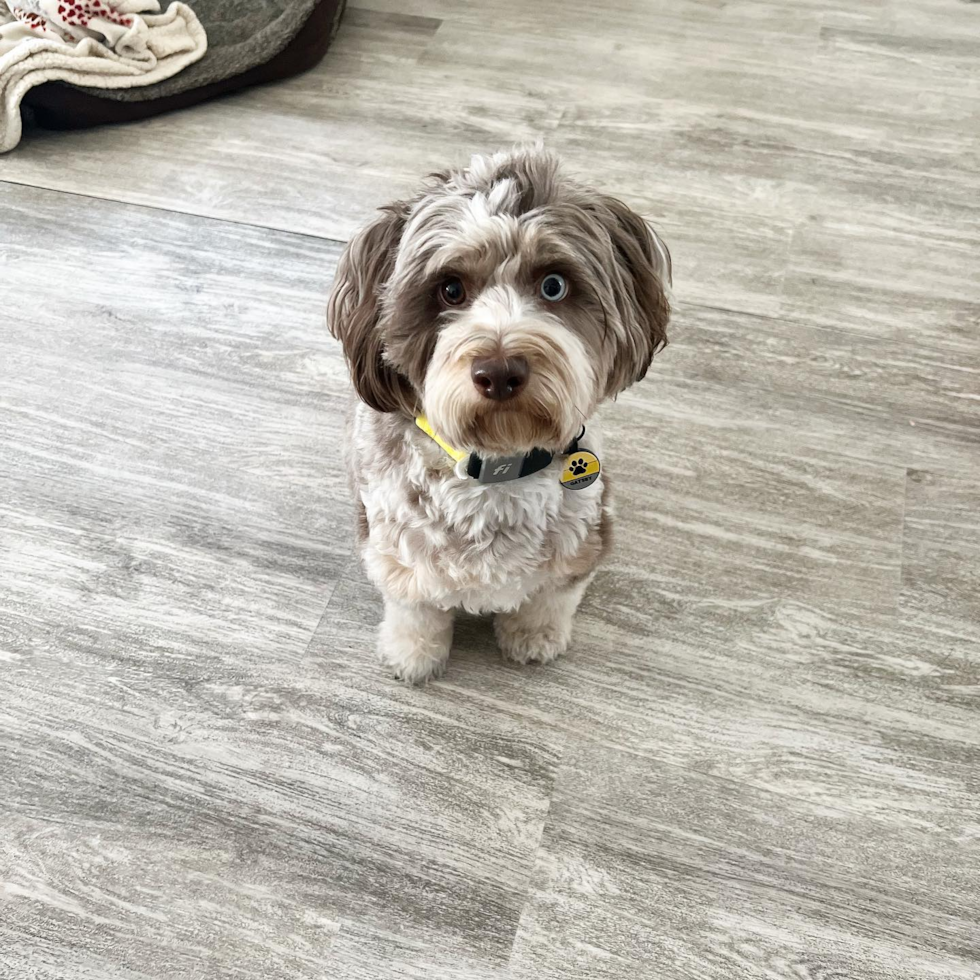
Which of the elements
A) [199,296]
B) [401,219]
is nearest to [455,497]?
[401,219]

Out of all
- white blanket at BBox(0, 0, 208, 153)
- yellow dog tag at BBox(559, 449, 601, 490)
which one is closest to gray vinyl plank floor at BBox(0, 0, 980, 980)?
white blanket at BBox(0, 0, 208, 153)

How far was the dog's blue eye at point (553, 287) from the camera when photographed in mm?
1034

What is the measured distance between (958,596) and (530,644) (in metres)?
0.75

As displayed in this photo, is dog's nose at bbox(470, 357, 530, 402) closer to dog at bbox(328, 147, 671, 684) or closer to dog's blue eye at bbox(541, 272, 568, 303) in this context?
dog at bbox(328, 147, 671, 684)

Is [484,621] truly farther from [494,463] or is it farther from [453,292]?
[453,292]

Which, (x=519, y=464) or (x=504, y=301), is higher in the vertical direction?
(x=504, y=301)

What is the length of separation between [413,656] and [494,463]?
0.44m

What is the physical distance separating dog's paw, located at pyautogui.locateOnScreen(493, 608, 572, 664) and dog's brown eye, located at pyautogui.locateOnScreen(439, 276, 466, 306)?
57 centimetres

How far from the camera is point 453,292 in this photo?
1058 millimetres

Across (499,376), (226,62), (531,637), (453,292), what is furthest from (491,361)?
(226,62)

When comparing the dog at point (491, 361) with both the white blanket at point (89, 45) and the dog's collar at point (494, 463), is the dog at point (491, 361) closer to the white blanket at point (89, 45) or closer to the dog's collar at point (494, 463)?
the dog's collar at point (494, 463)

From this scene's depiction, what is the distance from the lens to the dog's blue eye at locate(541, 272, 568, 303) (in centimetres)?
103

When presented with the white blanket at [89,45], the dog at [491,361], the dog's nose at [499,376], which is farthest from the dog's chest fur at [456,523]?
the white blanket at [89,45]

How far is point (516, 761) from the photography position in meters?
1.42
